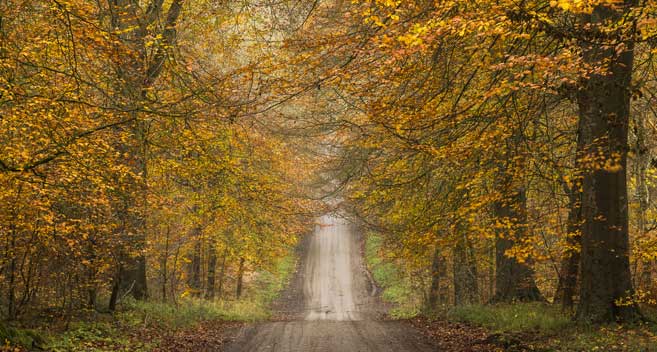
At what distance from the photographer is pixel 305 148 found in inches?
900

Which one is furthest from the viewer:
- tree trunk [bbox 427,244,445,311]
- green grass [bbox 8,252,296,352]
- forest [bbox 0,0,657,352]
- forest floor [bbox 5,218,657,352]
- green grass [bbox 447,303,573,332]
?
tree trunk [bbox 427,244,445,311]

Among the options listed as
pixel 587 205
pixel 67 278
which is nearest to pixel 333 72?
pixel 587 205

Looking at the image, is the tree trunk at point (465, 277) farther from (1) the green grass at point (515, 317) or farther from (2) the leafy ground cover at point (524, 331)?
(1) the green grass at point (515, 317)

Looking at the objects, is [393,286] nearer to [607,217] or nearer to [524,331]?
[524,331]

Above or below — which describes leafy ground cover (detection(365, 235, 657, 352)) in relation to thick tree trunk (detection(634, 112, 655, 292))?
below

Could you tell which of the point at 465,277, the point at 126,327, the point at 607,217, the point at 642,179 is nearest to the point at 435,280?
the point at 465,277

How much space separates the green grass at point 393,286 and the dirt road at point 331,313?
763 millimetres

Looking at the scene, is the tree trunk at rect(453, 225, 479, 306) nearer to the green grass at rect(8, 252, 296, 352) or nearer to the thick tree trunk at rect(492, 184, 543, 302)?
the thick tree trunk at rect(492, 184, 543, 302)

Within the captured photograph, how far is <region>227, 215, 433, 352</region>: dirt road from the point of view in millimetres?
11289

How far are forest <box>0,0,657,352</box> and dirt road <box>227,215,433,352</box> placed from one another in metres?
0.37

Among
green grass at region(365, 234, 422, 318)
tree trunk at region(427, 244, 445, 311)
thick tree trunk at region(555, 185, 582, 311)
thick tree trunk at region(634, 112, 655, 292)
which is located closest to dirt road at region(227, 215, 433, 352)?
green grass at region(365, 234, 422, 318)

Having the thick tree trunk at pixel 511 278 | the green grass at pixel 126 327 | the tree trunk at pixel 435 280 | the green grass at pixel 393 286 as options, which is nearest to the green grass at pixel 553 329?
the thick tree trunk at pixel 511 278

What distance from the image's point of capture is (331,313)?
81.3ft

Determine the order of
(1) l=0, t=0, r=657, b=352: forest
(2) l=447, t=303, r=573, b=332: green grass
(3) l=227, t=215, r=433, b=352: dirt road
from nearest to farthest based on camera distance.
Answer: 1. (1) l=0, t=0, r=657, b=352: forest
2. (2) l=447, t=303, r=573, b=332: green grass
3. (3) l=227, t=215, r=433, b=352: dirt road
